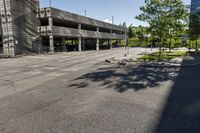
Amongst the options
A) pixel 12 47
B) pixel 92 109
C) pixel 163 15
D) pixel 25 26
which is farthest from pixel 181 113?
pixel 25 26

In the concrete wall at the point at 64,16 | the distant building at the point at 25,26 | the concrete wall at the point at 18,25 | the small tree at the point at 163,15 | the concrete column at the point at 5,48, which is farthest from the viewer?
the concrete wall at the point at 64,16

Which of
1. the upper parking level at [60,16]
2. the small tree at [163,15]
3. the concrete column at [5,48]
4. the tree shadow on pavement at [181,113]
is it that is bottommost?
the tree shadow on pavement at [181,113]

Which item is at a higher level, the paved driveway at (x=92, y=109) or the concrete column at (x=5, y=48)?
the concrete column at (x=5, y=48)

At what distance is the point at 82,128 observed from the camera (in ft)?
12.8

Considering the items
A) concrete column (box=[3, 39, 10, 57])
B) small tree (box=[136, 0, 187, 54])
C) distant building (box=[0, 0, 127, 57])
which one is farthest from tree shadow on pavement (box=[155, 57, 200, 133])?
concrete column (box=[3, 39, 10, 57])

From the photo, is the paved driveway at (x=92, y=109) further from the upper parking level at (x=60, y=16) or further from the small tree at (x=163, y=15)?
the upper parking level at (x=60, y=16)

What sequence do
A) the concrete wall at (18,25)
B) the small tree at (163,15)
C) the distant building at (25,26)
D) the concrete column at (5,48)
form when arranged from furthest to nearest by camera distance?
the concrete column at (5,48) < the distant building at (25,26) < the concrete wall at (18,25) < the small tree at (163,15)

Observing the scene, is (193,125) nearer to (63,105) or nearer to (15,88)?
(63,105)

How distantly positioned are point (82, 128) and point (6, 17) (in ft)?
91.8

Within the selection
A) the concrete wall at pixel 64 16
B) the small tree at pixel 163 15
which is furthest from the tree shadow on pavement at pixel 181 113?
the concrete wall at pixel 64 16

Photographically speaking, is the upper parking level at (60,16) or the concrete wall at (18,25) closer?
the concrete wall at (18,25)

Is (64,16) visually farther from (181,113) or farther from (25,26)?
(181,113)

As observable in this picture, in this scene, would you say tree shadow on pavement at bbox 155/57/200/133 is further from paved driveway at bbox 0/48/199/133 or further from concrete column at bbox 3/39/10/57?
concrete column at bbox 3/39/10/57

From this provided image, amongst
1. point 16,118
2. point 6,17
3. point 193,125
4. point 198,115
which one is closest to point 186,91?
point 198,115
